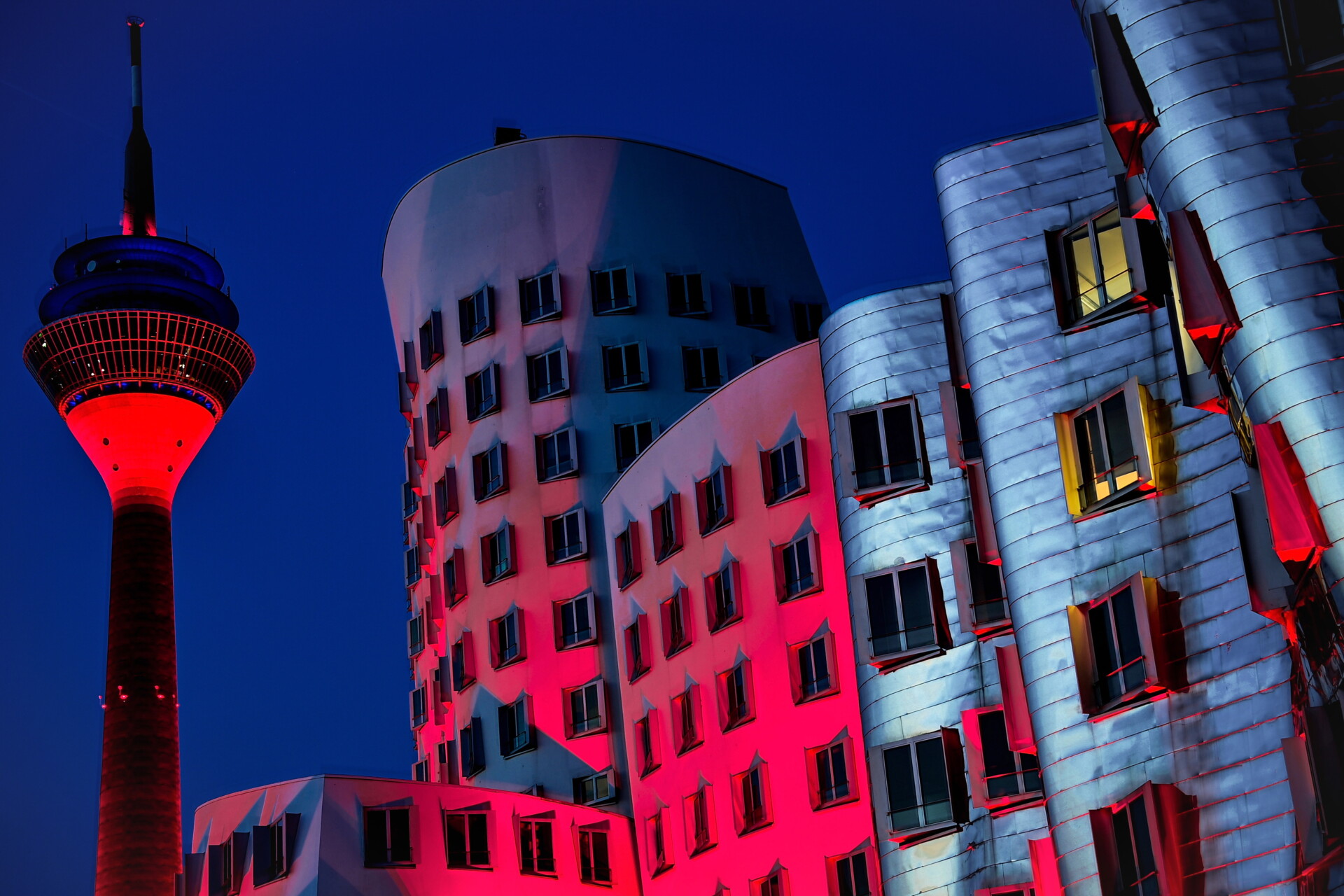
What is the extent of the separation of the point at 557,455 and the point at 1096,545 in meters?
27.3

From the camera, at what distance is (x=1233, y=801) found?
19406 millimetres

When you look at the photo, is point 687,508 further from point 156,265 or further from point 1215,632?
point 156,265

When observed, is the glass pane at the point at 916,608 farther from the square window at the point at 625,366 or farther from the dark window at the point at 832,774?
the square window at the point at 625,366

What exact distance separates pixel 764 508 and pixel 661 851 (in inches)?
342

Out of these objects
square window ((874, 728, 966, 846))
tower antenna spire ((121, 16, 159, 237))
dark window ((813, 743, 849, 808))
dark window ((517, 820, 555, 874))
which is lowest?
square window ((874, 728, 966, 846))

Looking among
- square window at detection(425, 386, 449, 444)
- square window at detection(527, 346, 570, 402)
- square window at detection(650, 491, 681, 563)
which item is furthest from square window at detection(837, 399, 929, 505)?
square window at detection(425, 386, 449, 444)

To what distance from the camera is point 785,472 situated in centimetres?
3356

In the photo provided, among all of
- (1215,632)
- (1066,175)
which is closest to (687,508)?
(1066,175)

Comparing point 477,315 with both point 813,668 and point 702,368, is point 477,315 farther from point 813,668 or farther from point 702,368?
point 813,668

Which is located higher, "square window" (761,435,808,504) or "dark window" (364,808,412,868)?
"square window" (761,435,808,504)

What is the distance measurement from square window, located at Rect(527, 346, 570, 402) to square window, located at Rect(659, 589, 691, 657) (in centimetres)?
1156

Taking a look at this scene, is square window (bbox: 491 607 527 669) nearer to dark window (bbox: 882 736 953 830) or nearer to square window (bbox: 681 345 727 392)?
square window (bbox: 681 345 727 392)

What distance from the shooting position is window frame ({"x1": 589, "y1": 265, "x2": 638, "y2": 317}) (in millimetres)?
48875

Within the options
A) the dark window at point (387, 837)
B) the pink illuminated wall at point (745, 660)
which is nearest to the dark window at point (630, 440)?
the pink illuminated wall at point (745, 660)
